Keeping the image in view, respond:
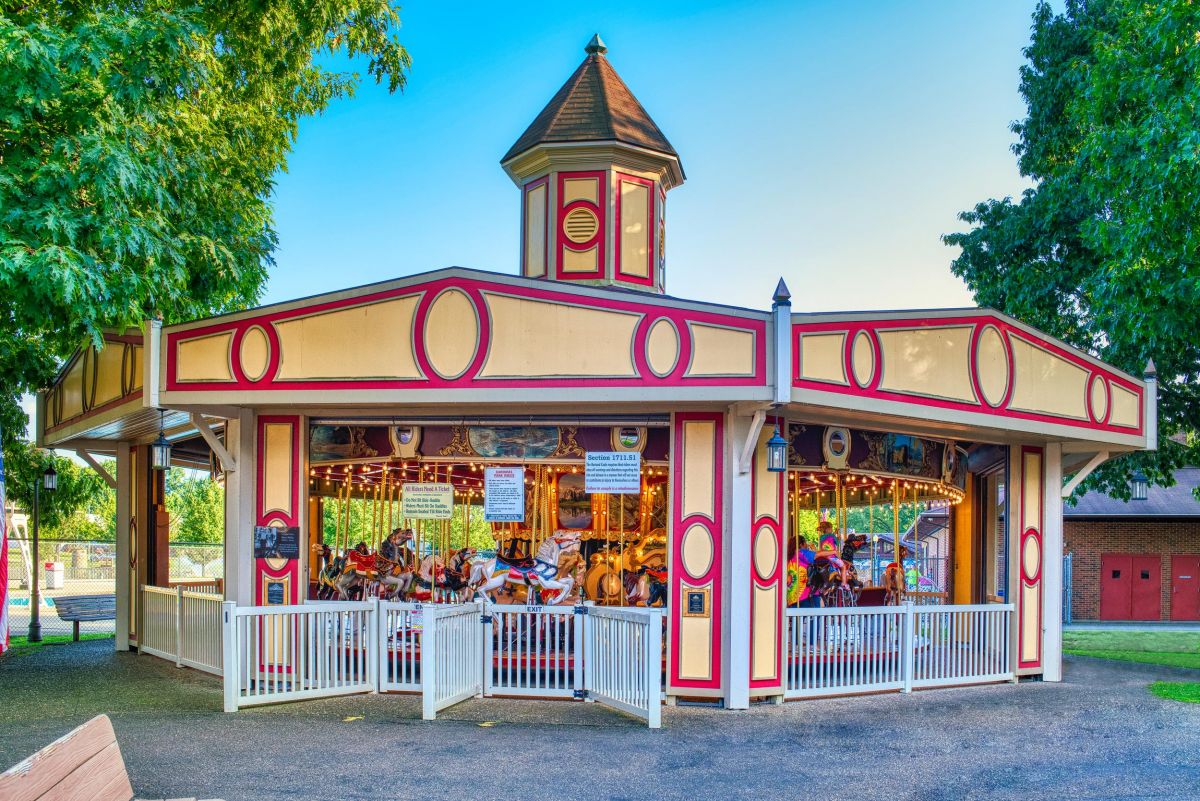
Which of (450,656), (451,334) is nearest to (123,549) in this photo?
(450,656)

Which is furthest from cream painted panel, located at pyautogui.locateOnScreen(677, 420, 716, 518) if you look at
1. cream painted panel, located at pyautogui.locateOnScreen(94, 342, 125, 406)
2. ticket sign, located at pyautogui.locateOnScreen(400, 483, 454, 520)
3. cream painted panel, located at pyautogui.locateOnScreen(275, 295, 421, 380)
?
cream painted panel, located at pyautogui.locateOnScreen(94, 342, 125, 406)

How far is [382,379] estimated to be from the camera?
11227 millimetres

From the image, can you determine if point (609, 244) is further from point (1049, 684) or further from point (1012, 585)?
point (1049, 684)

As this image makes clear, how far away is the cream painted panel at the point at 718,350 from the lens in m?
10.8

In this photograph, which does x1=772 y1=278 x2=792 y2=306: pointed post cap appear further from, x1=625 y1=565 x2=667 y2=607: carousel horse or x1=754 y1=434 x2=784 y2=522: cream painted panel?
x1=625 y1=565 x2=667 y2=607: carousel horse

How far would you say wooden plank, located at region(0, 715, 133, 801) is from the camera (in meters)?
4.20

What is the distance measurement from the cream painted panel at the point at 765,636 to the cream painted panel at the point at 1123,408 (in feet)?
18.2

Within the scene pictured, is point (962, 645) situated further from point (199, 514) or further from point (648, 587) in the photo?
point (199, 514)

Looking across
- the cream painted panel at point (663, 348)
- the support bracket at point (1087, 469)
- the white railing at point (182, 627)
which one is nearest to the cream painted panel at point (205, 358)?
the white railing at point (182, 627)

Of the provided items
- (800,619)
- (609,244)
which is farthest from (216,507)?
(800,619)

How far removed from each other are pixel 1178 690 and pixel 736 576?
20.0 ft

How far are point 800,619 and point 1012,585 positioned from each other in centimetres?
361

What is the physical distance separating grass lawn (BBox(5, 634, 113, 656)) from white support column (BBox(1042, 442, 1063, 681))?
1476cm

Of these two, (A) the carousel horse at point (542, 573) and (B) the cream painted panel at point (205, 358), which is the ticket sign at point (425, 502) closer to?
Answer: (A) the carousel horse at point (542, 573)
